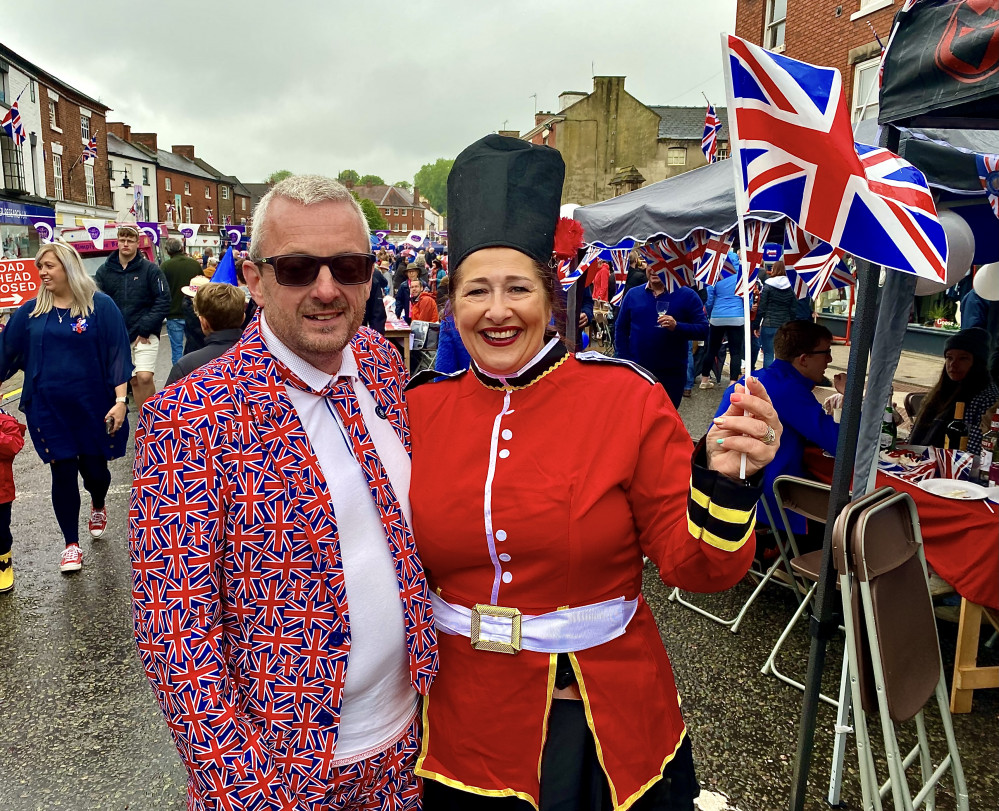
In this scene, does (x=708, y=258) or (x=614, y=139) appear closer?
(x=708, y=258)

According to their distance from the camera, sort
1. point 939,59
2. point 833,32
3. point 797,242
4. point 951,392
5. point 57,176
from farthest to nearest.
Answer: point 57,176, point 833,32, point 797,242, point 951,392, point 939,59

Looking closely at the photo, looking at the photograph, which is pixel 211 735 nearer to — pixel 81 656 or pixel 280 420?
pixel 280 420

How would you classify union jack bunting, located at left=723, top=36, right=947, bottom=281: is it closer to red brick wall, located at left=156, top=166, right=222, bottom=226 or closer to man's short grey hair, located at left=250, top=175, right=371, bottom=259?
man's short grey hair, located at left=250, top=175, right=371, bottom=259

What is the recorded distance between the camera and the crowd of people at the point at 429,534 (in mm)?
1325

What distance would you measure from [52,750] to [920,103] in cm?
416

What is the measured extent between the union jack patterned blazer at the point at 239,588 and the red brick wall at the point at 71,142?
40.4 meters

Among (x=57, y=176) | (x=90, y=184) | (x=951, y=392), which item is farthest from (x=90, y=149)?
(x=951, y=392)

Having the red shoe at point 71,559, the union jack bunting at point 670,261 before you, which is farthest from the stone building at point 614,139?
the red shoe at point 71,559

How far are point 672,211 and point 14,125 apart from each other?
24.2m

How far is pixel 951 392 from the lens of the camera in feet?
15.9

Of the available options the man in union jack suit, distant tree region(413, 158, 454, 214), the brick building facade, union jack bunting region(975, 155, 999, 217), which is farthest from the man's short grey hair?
distant tree region(413, 158, 454, 214)

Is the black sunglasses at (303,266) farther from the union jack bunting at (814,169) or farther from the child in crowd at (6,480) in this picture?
the child in crowd at (6,480)

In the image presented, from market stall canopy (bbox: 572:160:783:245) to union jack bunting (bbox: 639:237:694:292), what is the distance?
600 mm

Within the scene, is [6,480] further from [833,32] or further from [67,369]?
[833,32]
